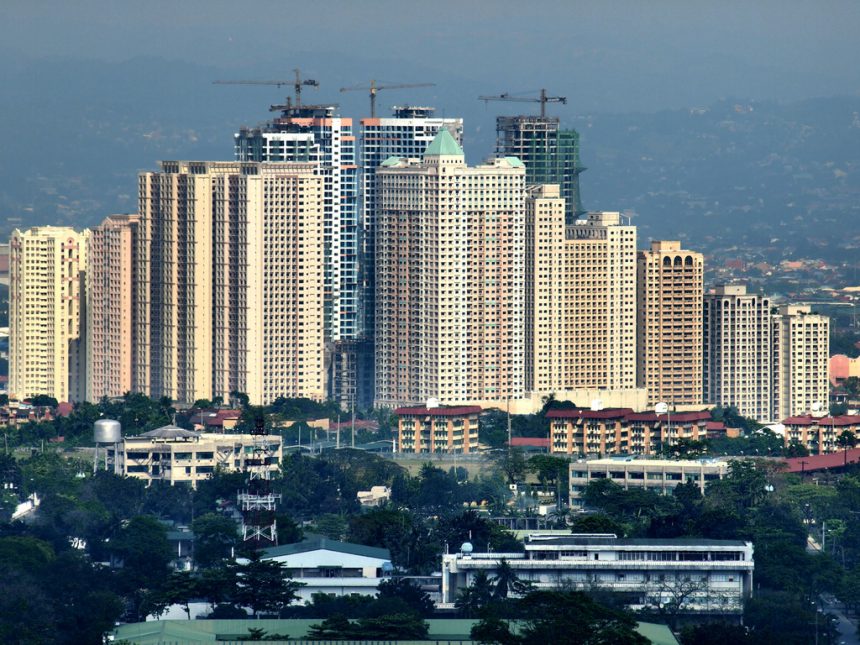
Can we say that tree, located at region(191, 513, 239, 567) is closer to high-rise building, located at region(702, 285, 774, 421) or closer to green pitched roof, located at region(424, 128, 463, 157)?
green pitched roof, located at region(424, 128, 463, 157)

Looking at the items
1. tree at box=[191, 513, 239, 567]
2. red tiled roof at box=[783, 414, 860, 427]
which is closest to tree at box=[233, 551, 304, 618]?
tree at box=[191, 513, 239, 567]

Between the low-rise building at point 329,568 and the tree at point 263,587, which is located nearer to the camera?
the tree at point 263,587

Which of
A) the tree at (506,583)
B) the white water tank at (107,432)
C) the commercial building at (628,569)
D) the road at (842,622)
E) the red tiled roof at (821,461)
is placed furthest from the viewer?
the white water tank at (107,432)

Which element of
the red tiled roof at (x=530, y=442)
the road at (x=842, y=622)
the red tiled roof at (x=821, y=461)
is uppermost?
the red tiled roof at (x=530, y=442)

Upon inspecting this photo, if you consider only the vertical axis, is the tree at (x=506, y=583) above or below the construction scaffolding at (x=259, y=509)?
below

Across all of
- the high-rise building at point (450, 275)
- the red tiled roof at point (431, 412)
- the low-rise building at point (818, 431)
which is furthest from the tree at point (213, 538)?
the low-rise building at point (818, 431)

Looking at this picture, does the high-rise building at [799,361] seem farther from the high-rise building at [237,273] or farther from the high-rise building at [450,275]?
the high-rise building at [237,273]

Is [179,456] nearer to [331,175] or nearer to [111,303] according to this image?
[111,303]

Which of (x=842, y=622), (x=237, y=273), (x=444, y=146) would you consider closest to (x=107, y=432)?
(x=237, y=273)

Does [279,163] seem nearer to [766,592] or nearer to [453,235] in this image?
[453,235]
